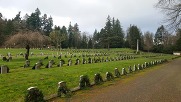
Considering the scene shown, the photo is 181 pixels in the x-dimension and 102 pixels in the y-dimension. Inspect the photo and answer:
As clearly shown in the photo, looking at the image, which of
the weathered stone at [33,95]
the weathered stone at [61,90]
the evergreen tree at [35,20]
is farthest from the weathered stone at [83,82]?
the evergreen tree at [35,20]

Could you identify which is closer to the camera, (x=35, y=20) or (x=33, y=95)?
(x=33, y=95)

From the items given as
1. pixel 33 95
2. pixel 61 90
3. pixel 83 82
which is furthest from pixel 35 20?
pixel 33 95

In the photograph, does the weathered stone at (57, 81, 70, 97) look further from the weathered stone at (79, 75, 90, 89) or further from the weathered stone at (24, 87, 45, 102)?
the weathered stone at (79, 75, 90, 89)

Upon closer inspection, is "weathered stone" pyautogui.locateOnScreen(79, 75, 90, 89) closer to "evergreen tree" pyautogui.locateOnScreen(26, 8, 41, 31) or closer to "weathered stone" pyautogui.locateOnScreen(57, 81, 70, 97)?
"weathered stone" pyautogui.locateOnScreen(57, 81, 70, 97)

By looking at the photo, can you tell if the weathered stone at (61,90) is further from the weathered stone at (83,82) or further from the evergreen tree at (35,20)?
the evergreen tree at (35,20)

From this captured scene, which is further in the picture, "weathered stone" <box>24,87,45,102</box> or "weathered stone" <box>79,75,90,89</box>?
"weathered stone" <box>79,75,90,89</box>

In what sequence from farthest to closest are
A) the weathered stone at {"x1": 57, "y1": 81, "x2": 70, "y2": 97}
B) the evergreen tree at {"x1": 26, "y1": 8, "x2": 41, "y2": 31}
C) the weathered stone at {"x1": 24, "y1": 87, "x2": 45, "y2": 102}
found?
the evergreen tree at {"x1": 26, "y1": 8, "x2": 41, "y2": 31}, the weathered stone at {"x1": 57, "y1": 81, "x2": 70, "y2": 97}, the weathered stone at {"x1": 24, "y1": 87, "x2": 45, "y2": 102}

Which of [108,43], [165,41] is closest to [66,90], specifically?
[108,43]

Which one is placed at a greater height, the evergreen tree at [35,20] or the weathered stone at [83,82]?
the evergreen tree at [35,20]

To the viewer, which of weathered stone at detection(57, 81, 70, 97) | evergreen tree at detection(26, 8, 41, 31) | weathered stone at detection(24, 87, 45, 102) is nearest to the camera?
weathered stone at detection(24, 87, 45, 102)

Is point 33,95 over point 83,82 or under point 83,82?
over

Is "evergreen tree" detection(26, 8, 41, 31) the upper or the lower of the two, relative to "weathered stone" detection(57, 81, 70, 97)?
upper

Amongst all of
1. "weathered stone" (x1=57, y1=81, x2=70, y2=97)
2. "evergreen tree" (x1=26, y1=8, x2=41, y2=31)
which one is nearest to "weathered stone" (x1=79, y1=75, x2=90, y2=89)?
"weathered stone" (x1=57, y1=81, x2=70, y2=97)

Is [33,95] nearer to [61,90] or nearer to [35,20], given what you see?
[61,90]
